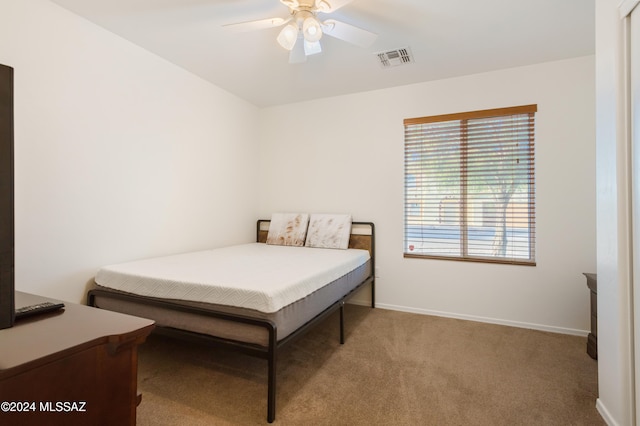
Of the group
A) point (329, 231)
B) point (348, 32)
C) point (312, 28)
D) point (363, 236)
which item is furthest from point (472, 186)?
point (312, 28)

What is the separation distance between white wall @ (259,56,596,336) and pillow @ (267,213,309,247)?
0.61 ft

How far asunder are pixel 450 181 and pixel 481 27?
55.7 inches

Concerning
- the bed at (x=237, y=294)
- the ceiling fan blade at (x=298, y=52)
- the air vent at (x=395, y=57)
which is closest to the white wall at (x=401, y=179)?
the air vent at (x=395, y=57)

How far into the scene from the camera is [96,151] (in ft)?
7.64

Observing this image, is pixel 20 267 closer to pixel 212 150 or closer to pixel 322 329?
pixel 212 150

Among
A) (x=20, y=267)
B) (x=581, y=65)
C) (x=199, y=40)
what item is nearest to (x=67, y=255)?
(x=20, y=267)

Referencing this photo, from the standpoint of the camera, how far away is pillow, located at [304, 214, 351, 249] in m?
3.47

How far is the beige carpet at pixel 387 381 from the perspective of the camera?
65.9 inches

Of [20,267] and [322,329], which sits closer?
[20,267]

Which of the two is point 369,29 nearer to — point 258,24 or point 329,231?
point 258,24

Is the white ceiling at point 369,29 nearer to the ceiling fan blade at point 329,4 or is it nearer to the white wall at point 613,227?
the ceiling fan blade at point 329,4

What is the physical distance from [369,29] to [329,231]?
2018 millimetres

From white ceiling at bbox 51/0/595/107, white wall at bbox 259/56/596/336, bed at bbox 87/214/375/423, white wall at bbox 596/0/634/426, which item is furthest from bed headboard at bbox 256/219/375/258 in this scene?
white wall at bbox 596/0/634/426

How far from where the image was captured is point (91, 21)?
89.2 inches
